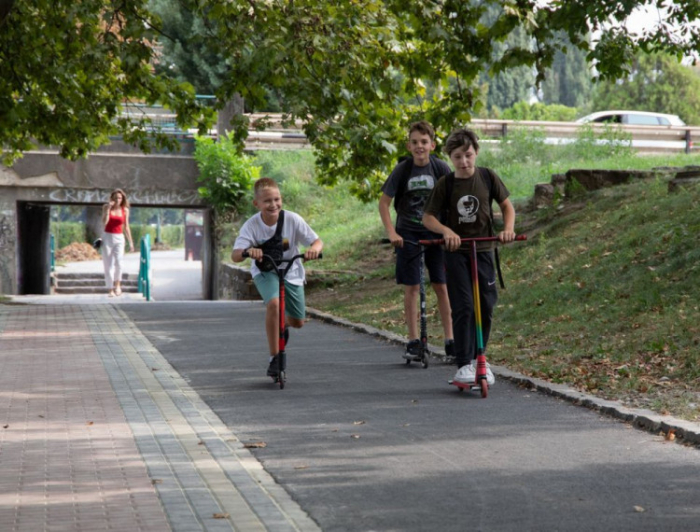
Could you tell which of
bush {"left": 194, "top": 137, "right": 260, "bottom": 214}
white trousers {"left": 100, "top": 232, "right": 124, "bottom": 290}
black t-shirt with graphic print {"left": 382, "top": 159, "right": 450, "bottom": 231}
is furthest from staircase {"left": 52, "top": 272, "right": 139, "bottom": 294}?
black t-shirt with graphic print {"left": 382, "top": 159, "right": 450, "bottom": 231}

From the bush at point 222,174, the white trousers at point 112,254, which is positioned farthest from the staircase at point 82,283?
the white trousers at point 112,254

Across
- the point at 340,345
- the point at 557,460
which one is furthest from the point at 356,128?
the point at 557,460

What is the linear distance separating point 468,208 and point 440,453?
2529 millimetres

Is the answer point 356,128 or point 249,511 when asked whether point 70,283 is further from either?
point 249,511

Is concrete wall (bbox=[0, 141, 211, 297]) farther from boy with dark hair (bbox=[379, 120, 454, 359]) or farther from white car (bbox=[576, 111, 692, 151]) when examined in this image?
boy with dark hair (bbox=[379, 120, 454, 359])

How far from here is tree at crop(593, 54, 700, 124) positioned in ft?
173

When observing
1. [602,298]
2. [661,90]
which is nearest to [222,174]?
[602,298]

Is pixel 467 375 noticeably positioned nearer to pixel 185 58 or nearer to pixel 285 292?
pixel 285 292

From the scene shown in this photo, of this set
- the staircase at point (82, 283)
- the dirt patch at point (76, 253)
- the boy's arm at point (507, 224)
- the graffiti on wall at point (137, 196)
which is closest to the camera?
the boy's arm at point (507, 224)

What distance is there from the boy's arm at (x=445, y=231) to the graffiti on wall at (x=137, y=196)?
21055 mm

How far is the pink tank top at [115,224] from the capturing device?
2048 cm

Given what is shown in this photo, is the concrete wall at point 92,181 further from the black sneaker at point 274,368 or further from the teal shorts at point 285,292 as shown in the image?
the black sneaker at point 274,368

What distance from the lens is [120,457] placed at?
6.16 m

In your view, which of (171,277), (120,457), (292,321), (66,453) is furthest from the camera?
(171,277)
